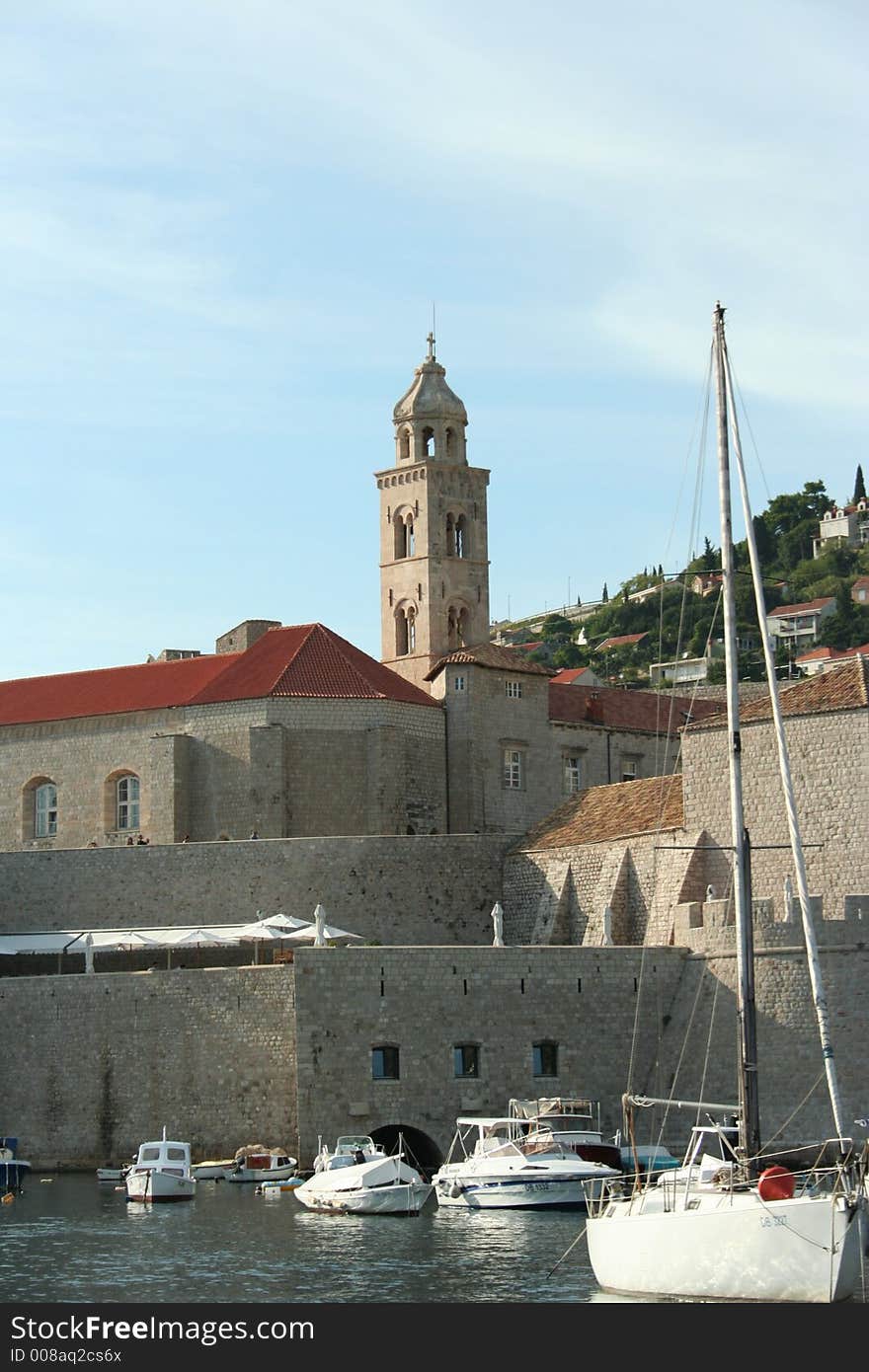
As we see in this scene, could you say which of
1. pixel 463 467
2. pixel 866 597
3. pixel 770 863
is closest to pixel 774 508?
pixel 866 597

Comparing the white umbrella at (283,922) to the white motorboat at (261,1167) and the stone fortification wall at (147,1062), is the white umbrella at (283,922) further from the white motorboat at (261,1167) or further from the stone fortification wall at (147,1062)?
the white motorboat at (261,1167)

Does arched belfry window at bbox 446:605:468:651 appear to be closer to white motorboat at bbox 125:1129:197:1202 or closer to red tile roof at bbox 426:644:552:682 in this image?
red tile roof at bbox 426:644:552:682

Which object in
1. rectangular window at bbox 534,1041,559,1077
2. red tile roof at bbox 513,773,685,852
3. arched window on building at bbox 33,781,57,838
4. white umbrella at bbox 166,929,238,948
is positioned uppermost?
arched window on building at bbox 33,781,57,838

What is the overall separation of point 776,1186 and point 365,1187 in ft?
44.5

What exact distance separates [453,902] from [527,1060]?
34.1ft

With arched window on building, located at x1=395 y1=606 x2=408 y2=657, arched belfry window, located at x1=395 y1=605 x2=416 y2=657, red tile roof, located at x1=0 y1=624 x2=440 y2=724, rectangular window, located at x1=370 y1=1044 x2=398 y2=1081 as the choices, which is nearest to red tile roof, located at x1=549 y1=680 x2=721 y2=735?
red tile roof, located at x1=0 y1=624 x2=440 y2=724

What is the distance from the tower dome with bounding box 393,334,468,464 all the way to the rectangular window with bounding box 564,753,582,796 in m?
16.4

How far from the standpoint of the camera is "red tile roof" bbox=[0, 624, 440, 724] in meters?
65.0

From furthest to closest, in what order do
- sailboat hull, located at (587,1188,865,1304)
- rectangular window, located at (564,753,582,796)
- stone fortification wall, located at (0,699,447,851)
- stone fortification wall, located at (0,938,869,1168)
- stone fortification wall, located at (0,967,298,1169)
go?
1. rectangular window, located at (564,753,582,796)
2. stone fortification wall, located at (0,699,447,851)
3. stone fortification wall, located at (0,967,298,1169)
4. stone fortification wall, located at (0,938,869,1168)
5. sailboat hull, located at (587,1188,865,1304)

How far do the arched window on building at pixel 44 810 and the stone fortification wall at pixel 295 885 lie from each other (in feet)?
33.0

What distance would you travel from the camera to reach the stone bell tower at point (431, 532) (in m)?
81.4

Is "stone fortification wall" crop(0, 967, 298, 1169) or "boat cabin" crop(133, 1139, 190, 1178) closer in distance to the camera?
"boat cabin" crop(133, 1139, 190, 1178)

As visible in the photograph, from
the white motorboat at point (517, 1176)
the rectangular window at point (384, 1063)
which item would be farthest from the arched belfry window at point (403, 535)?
the white motorboat at point (517, 1176)

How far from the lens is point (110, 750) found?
67.8 meters
